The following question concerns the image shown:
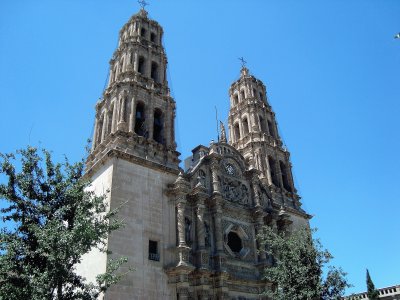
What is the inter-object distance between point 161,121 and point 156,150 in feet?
11.5

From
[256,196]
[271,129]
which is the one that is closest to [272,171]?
[271,129]

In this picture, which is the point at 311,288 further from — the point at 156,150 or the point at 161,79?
the point at 161,79

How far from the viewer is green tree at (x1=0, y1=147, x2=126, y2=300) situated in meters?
12.0

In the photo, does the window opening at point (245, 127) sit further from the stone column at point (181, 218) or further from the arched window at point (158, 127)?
the stone column at point (181, 218)

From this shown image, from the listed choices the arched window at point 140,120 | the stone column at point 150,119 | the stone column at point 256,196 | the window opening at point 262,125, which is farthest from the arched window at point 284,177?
the arched window at point 140,120

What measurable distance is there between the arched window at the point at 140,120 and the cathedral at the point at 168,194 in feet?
0.24

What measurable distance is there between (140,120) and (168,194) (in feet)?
21.5

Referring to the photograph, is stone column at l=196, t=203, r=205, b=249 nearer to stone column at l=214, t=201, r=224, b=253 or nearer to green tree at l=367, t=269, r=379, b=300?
stone column at l=214, t=201, r=224, b=253

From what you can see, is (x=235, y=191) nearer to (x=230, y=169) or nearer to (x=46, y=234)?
(x=230, y=169)

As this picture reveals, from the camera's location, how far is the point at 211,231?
23.8 meters

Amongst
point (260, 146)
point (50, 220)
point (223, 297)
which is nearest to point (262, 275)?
point (223, 297)

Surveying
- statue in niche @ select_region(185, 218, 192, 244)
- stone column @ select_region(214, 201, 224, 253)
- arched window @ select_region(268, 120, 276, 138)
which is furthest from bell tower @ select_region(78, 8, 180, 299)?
arched window @ select_region(268, 120, 276, 138)

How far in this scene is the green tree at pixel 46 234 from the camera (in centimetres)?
1202

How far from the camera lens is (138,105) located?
2669 cm
